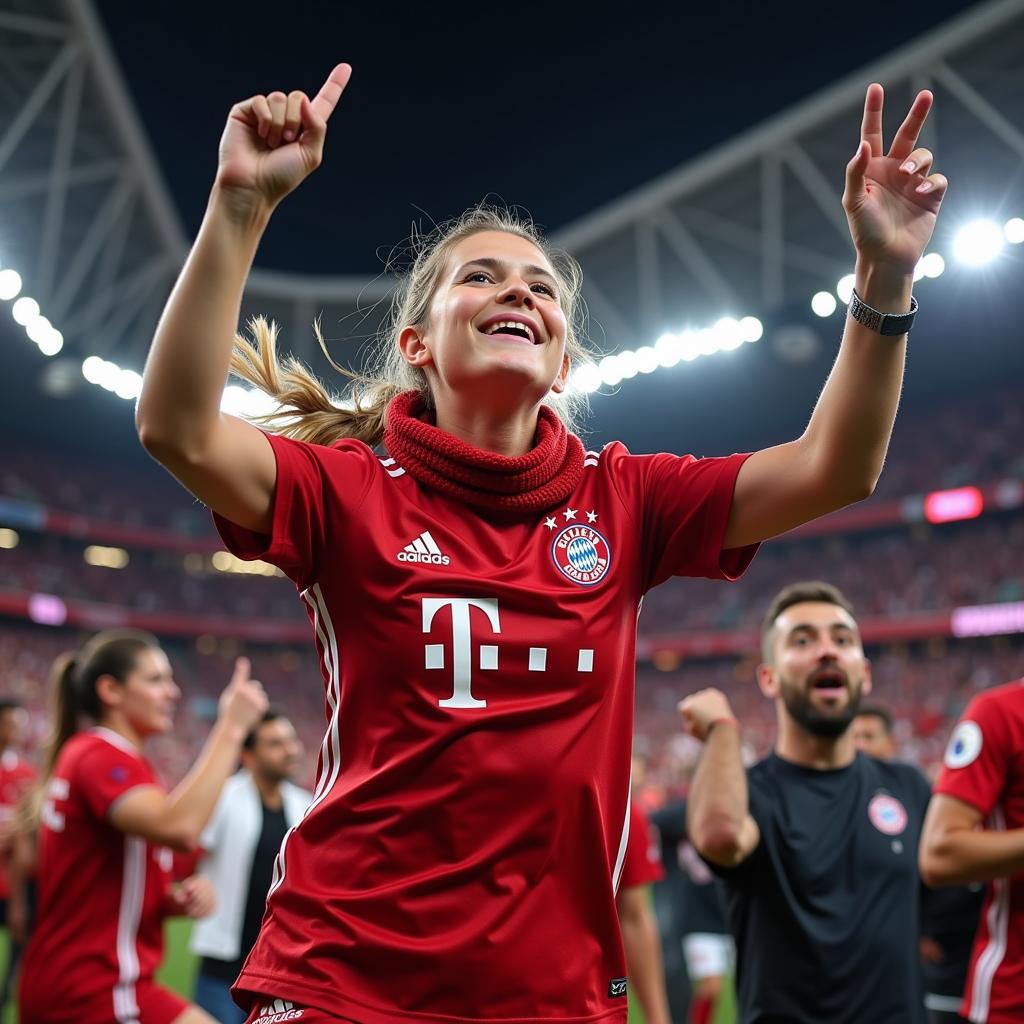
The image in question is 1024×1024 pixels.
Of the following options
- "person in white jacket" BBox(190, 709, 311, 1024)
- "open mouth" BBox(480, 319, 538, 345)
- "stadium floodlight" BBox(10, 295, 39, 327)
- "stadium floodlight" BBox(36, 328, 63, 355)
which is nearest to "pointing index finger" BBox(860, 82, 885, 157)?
"open mouth" BBox(480, 319, 538, 345)

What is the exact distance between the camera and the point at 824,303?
2356cm

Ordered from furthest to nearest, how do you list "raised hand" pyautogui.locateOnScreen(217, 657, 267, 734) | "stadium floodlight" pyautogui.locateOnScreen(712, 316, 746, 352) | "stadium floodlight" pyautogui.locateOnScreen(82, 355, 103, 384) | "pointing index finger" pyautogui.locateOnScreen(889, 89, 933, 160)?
"stadium floodlight" pyautogui.locateOnScreen(82, 355, 103, 384), "stadium floodlight" pyautogui.locateOnScreen(712, 316, 746, 352), "raised hand" pyautogui.locateOnScreen(217, 657, 267, 734), "pointing index finger" pyautogui.locateOnScreen(889, 89, 933, 160)

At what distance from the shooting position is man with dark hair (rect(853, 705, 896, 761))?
6.38 m

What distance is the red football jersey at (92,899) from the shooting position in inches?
152

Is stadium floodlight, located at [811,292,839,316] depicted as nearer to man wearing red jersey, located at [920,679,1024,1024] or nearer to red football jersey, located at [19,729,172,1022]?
man wearing red jersey, located at [920,679,1024,1024]

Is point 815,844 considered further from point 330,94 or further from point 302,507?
point 330,94

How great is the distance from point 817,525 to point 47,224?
23.0 metres

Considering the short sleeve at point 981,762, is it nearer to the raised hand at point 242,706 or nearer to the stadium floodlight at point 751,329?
the raised hand at point 242,706

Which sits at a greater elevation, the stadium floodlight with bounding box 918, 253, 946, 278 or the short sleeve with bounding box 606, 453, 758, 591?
the stadium floodlight with bounding box 918, 253, 946, 278

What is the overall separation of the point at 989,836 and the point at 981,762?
241 millimetres

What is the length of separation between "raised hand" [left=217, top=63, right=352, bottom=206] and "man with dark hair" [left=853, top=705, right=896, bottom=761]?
209 inches

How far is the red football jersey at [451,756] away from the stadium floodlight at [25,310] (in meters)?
24.6

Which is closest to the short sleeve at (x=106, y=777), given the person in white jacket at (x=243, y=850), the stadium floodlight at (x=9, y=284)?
the person in white jacket at (x=243, y=850)

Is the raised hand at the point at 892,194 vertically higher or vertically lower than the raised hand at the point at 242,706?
higher
